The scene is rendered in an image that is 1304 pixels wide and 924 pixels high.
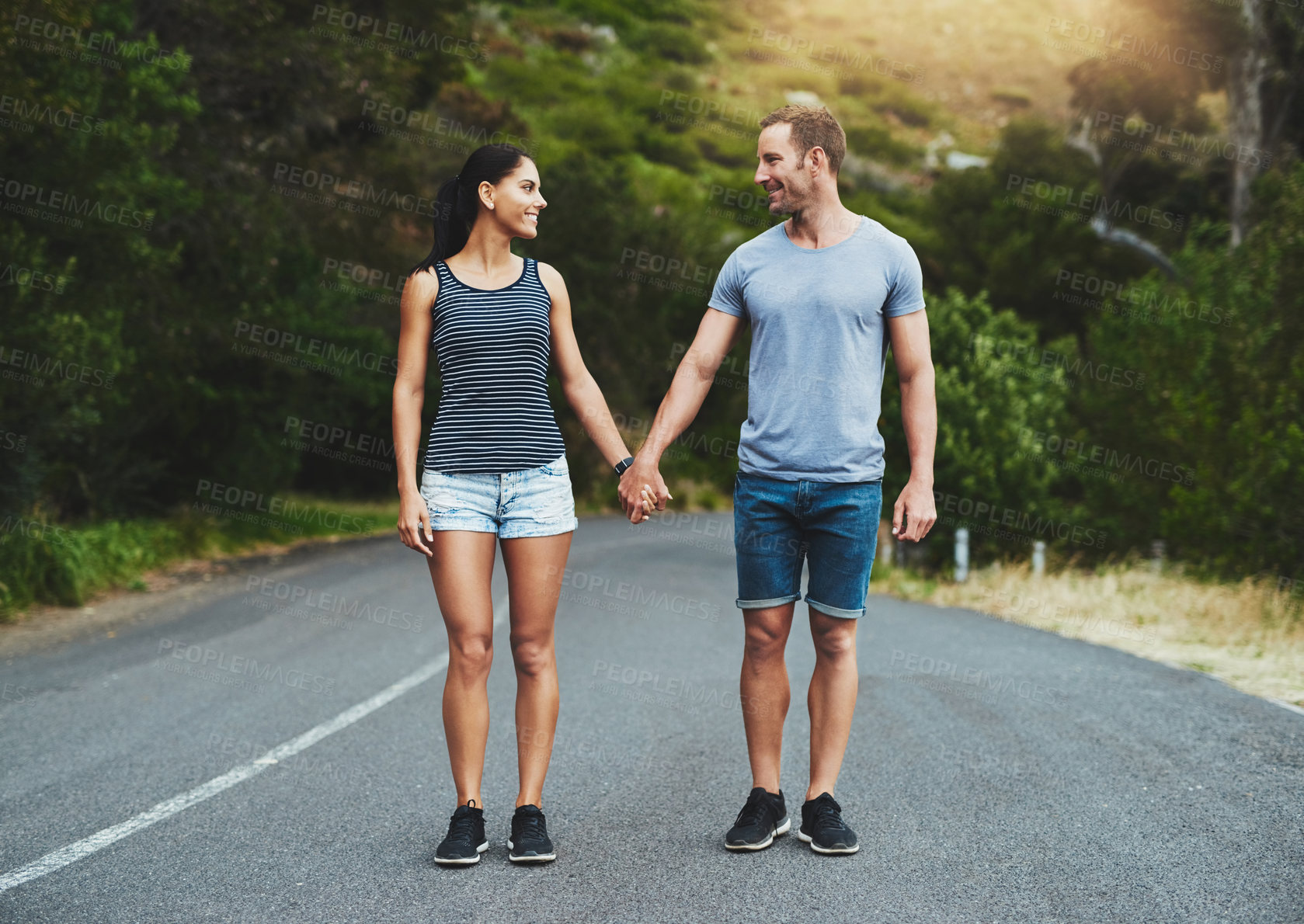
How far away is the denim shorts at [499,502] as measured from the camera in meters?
3.72

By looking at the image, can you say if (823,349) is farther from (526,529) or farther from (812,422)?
(526,529)

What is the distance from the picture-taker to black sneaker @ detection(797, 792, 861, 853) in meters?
3.85

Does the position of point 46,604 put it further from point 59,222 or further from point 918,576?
point 918,576

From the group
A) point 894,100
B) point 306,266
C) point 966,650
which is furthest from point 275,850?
point 894,100

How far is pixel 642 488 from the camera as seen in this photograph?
12.4 ft

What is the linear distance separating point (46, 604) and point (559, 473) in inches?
331

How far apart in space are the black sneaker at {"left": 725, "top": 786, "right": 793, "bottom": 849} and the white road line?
211 cm

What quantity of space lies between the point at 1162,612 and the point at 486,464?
8.78 metres

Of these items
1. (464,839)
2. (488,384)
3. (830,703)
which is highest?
(488,384)

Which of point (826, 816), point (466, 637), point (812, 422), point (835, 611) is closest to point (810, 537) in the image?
point (835, 611)

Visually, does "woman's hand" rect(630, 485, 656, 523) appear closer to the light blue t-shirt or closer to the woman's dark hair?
the light blue t-shirt

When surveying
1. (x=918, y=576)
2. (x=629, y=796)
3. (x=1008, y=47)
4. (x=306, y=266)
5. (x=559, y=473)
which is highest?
(x=1008, y=47)

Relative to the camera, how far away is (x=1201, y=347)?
13516mm

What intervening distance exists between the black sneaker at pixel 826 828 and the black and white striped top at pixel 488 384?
4.85 feet
